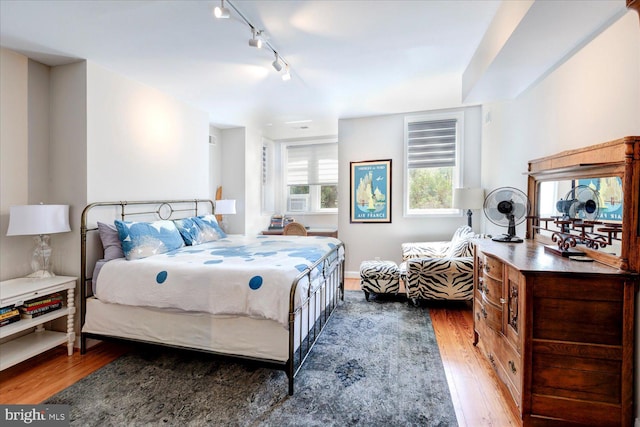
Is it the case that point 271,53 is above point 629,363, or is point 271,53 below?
above

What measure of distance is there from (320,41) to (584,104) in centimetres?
193

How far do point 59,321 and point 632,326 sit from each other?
13.5 ft

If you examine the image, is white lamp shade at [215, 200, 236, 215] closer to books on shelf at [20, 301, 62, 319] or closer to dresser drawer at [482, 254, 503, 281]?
books on shelf at [20, 301, 62, 319]

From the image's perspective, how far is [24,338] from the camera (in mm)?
2516

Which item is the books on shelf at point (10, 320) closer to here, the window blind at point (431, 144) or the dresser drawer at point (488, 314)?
the dresser drawer at point (488, 314)

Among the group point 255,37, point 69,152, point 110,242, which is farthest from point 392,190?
point 69,152

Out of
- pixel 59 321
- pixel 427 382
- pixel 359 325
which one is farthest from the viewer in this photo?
pixel 359 325

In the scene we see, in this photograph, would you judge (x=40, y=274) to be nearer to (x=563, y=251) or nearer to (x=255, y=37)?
(x=255, y=37)

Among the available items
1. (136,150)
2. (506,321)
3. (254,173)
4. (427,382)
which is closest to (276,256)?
(427,382)

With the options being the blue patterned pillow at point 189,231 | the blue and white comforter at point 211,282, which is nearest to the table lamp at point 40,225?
the blue and white comforter at point 211,282

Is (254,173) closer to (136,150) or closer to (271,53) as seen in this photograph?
(136,150)

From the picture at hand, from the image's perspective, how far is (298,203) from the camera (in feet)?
19.5

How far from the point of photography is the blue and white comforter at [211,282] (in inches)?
77.5

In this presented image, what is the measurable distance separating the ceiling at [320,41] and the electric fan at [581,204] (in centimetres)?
98
